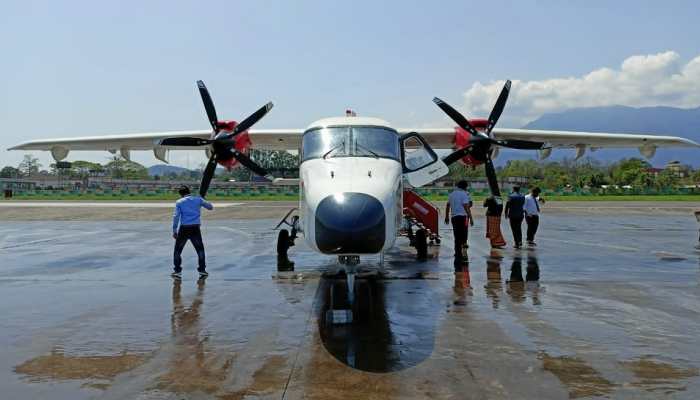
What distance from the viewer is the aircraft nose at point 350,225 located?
263 inches

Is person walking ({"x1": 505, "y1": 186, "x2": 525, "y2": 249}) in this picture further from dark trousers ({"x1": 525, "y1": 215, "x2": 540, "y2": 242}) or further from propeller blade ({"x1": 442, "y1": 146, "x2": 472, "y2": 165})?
propeller blade ({"x1": 442, "y1": 146, "x2": 472, "y2": 165})

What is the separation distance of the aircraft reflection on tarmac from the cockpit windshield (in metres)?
2.26

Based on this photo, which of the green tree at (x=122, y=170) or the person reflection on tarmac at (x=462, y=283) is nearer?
the person reflection on tarmac at (x=462, y=283)

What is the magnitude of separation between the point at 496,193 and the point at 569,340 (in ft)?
30.4

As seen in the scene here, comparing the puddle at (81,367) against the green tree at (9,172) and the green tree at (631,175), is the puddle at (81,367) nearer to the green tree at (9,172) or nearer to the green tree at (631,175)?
the green tree at (631,175)

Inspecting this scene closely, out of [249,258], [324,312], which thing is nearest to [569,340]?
[324,312]

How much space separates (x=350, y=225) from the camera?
6668mm

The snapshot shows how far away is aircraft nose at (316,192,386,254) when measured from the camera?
6676 millimetres

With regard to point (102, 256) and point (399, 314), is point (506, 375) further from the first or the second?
point (102, 256)

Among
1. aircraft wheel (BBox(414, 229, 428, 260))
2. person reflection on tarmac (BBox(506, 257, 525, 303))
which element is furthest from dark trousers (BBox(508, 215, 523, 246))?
aircraft wheel (BBox(414, 229, 428, 260))

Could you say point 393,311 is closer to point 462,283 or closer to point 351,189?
point 351,189

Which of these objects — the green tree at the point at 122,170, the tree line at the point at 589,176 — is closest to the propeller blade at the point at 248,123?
the tree line at the point at 589,176

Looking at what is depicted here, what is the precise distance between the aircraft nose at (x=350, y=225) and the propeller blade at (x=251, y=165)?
6672 millimetres

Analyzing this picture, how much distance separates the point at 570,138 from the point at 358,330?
1430 centimetres
